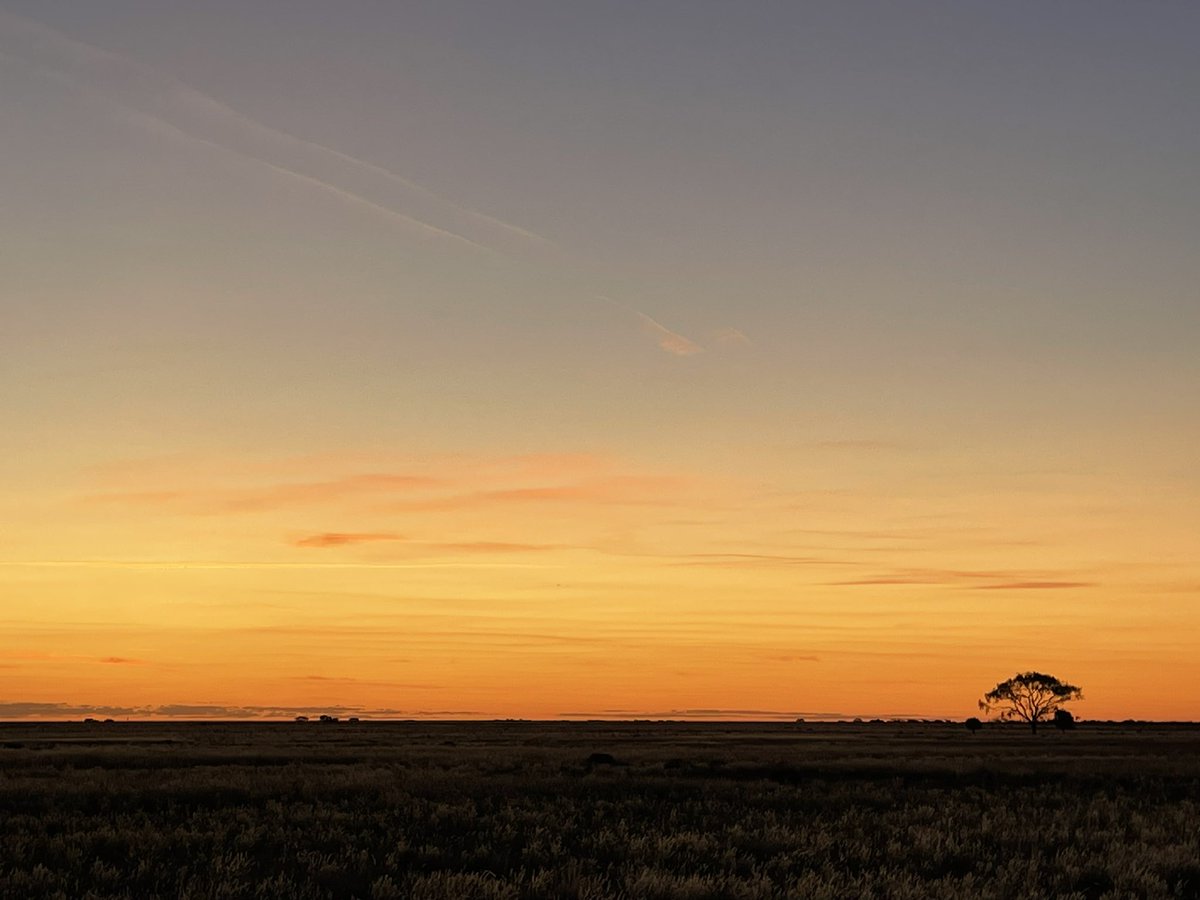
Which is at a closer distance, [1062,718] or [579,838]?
[579,838]

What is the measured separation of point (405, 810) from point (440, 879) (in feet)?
30.5

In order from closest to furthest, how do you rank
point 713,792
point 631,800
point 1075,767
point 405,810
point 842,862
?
1. point 842,862
2. point 405,810
3. point 631,800
4. point 713,792
5. point 1075,767

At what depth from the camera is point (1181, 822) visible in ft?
74.2

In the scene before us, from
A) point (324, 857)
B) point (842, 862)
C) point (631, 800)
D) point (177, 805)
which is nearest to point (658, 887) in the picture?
point (842, 862)

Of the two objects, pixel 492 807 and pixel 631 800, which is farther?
pixel 631 800

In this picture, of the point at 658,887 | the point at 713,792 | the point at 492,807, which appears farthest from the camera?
the point at 713,792

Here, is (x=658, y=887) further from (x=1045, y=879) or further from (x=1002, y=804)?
(x=1002, y=804)

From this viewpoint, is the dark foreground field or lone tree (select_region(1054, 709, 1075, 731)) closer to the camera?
the dark foreground field

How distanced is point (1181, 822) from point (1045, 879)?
963cm

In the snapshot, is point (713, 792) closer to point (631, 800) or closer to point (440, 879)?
point (631, 800)

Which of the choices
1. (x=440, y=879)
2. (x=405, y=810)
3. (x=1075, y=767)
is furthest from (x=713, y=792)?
(x=1075, y=767)

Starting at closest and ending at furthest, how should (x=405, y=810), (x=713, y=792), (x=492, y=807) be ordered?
(x=405, y=810), (x=492, y=807), (x=713, y=792)

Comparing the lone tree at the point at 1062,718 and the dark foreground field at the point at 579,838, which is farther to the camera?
the lone tree at the point at 1062,718

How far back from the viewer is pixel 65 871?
1452cm
